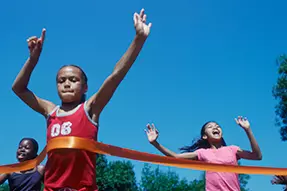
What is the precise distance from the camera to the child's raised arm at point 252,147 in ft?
22.3

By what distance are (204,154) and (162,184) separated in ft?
169

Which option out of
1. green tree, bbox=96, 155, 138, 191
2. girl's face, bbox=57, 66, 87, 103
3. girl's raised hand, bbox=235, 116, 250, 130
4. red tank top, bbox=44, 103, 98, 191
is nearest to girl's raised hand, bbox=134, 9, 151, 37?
girl's face, bbox=57, 66, 87, 103

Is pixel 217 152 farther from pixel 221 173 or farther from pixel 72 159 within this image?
pixel 72 159

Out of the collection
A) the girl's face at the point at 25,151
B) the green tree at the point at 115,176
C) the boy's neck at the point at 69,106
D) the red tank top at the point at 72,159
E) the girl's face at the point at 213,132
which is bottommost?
the red tank top at the point at 72,159

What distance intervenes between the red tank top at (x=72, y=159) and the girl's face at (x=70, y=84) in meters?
0.14

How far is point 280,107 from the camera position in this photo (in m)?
29.9

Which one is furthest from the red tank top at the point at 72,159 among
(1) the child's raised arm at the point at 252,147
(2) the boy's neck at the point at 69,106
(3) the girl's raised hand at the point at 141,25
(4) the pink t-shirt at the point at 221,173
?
(1) the child's raised arm at the point at 252,147

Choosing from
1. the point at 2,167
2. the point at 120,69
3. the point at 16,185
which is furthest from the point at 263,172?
the point at 16,185

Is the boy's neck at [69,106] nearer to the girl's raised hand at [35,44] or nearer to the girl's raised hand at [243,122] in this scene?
the girl's raised hand at [35,44]

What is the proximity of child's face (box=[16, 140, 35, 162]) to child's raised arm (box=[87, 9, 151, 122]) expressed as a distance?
9.16 feet

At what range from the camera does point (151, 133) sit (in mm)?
7512

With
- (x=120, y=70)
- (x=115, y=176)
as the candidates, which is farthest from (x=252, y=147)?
(x=115, y=176)

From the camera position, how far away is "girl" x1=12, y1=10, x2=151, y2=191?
14.3 ft

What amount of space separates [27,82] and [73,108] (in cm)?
59
